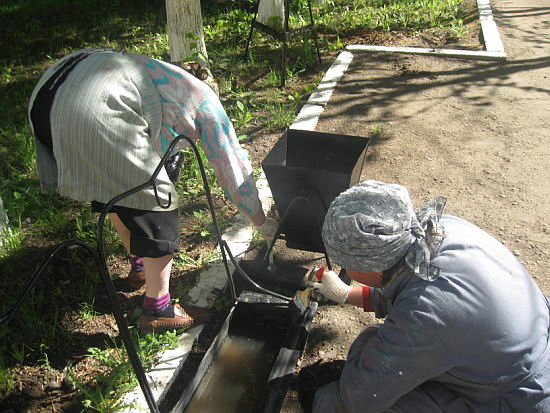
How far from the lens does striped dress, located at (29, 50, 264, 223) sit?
1.91 meters

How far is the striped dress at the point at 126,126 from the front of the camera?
1.91 metres

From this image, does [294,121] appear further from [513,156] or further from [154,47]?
Result: [154,47]

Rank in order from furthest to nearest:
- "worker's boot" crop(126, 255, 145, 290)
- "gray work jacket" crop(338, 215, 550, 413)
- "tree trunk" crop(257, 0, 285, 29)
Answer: "tree trunk" crop(257, 0, 285, 29) < "worker's boot" crop(126, 255, 145, 290) < "gray work jacket" crop(338, 215, 550, 413)

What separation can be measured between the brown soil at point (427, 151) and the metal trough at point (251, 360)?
0.18 m

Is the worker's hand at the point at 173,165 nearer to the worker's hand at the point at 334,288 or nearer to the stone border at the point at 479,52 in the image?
the worker's hand at the point at 334,288

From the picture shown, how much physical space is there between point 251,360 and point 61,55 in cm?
535

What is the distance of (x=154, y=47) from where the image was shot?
611 cm

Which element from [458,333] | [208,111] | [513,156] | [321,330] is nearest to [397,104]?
[513,156]

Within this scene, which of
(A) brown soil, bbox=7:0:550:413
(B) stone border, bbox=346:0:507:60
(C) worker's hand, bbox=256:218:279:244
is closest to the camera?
(A) brown soil, bbox=7:0:550:413

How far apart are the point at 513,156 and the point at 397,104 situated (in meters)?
1.31

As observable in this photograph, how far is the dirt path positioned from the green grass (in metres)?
0.72

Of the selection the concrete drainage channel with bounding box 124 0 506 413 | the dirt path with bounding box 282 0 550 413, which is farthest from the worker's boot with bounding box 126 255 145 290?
the dirt path with bounding box 282 0 550 413

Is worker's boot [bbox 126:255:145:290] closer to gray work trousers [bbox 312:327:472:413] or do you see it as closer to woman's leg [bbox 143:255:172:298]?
woman's leg [bbox 143:255:172:298]

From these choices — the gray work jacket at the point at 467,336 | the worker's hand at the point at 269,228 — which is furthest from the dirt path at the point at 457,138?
the gray work jacket at the point at 467,336
